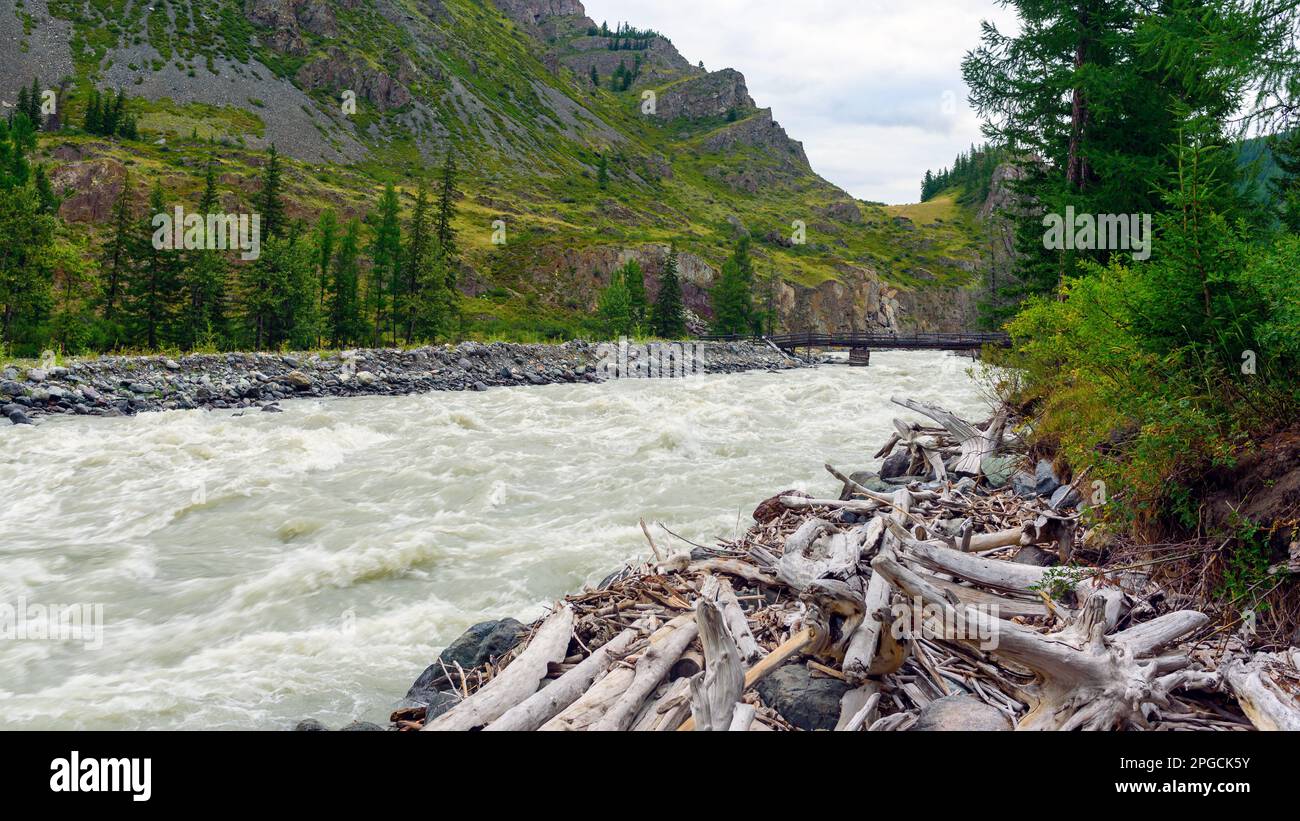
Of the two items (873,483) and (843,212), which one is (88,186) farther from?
(843,212)

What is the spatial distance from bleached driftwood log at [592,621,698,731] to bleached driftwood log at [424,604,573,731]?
0.74 m

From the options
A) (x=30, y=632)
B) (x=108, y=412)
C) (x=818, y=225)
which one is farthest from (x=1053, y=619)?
(x=818, y=225)

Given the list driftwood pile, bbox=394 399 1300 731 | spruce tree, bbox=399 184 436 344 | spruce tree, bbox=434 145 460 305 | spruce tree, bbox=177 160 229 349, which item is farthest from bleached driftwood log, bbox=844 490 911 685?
spruce tree, bbox=434 145 460 305

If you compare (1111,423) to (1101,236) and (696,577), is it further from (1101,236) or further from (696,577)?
(1101,236)

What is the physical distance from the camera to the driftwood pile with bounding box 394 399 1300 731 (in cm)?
351

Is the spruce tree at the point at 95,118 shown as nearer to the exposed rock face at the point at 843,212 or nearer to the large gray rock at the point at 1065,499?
the large gray rock at the point at 1065,499

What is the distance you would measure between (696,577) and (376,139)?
487ft

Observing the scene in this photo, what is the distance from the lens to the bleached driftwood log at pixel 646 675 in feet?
12.3

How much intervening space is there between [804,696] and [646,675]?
0.98 metres

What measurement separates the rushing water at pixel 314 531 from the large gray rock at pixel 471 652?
1.55 ft

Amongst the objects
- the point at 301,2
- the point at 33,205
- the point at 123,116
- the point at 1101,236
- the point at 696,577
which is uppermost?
the point at 301,2

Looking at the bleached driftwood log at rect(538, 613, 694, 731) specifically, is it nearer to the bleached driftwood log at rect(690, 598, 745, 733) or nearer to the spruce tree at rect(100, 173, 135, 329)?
the bleached driftwood log at rect(690, 598, 745, 733)

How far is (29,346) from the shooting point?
30500 millimetres
